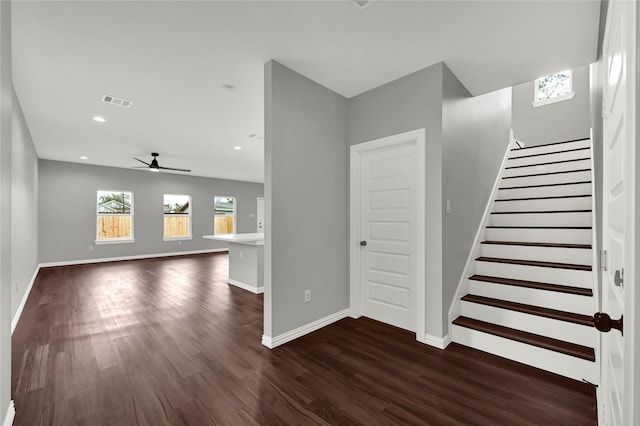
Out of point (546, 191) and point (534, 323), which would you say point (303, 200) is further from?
point (546, 191)

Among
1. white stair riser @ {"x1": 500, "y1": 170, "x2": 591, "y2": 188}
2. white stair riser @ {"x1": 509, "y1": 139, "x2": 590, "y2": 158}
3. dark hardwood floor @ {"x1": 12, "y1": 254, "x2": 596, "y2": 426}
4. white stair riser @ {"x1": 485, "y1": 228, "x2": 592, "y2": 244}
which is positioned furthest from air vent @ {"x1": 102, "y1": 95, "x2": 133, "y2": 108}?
white stair riser @ {"x1": 509, "y1": 139, "x2": 590, "y2": 158}

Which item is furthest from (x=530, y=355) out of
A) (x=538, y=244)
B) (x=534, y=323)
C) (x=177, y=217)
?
(x=177, y=217)

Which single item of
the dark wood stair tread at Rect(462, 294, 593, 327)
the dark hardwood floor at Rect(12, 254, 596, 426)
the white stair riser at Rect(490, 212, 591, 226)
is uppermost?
the white stair riser at Rect(490, 212, 591, 226)

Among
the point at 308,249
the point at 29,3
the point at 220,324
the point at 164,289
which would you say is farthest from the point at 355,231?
the point at 164,289

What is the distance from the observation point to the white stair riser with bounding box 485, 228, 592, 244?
290 cm

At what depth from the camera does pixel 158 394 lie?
1.93 meters

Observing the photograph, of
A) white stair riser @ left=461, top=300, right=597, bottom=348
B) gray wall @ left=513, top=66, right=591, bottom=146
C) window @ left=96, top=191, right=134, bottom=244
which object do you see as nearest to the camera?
white stair riser @ left=461, top=300, right=597, bottom=348

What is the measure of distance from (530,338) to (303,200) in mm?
2391

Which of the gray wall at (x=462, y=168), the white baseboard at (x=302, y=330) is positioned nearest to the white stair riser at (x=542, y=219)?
the gray wall at (x=462, y=168)

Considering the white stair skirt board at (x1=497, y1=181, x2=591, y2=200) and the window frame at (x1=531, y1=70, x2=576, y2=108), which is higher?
the window frame at (x1=531, y1=70, x2=576, y2=108)

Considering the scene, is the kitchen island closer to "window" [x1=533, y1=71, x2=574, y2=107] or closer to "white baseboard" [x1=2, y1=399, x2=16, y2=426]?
"white baseboard" [x1=2, y1=399, x2=16, y2=426]

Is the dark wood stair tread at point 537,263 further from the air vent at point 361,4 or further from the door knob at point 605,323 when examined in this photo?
the air vent at point 361,4

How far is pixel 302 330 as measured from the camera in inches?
112

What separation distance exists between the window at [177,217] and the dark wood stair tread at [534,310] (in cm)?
870
